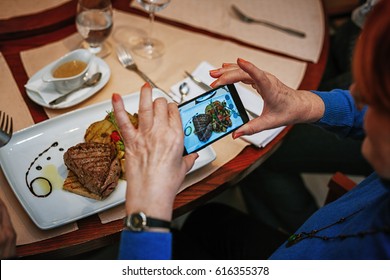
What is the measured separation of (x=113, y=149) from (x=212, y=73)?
14.8 inches

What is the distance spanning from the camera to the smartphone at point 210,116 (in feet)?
3.60

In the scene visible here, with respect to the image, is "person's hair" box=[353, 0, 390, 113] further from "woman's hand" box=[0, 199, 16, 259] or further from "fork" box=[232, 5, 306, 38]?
"fork" box=[232, 5, 306, 38]

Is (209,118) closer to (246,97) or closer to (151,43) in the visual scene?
(246,97)

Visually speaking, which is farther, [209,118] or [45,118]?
[45,118]

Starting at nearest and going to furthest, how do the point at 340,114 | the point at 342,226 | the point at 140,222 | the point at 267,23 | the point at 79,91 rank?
the point at 140,222
the point at 342,226
the point at 340,114
the point at 79,91
the point at 267,23

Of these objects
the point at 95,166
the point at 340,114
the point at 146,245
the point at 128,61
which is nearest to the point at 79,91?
the point at 128,61

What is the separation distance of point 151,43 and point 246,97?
1.53ft

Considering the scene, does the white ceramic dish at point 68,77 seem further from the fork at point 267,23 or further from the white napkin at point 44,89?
the fork at point 267,23

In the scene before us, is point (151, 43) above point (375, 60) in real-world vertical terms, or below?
below

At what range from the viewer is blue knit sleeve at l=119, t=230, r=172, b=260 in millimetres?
859

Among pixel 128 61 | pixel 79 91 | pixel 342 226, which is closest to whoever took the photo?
pixel 342 226

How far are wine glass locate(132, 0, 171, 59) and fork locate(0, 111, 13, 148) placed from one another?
1.88 feet

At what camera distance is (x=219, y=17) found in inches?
72.4

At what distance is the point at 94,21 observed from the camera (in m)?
1.57
